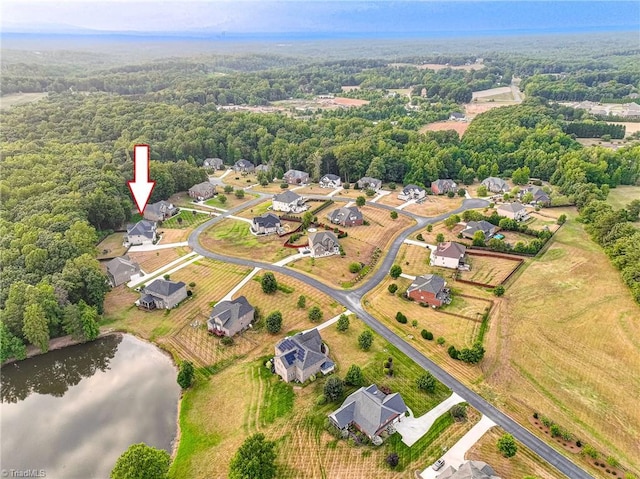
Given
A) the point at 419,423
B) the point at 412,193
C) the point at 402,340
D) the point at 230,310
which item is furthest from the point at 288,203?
the point at 419,423

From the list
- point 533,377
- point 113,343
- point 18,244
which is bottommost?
point 113,343

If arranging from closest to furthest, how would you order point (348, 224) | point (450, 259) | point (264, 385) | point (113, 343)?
point (264, 385) → point (113, 343) → point (450, 259) → point (348, 224)

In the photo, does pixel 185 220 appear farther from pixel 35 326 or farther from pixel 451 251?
pixel 451 251

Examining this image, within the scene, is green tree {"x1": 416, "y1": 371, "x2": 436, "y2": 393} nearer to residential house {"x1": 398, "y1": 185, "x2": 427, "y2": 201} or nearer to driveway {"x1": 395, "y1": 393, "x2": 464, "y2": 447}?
driveway {"x1": 395, "y1": 393, "x2": 464, "y2": 447}

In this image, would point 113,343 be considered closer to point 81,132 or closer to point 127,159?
point 127,159

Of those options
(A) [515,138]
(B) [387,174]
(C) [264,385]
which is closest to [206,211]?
(B) [387,174]

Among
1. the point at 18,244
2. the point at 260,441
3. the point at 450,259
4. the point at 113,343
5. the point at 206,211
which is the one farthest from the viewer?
the point at 206,211

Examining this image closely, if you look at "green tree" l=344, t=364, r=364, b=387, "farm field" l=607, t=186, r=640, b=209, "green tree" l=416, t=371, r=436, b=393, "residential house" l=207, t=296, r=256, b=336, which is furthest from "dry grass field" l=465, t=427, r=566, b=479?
"farm field" l=607, t=186, r=640, b=209

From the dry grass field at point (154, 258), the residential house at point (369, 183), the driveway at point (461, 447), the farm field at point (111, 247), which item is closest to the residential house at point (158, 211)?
the farm field at point (111, 247)
